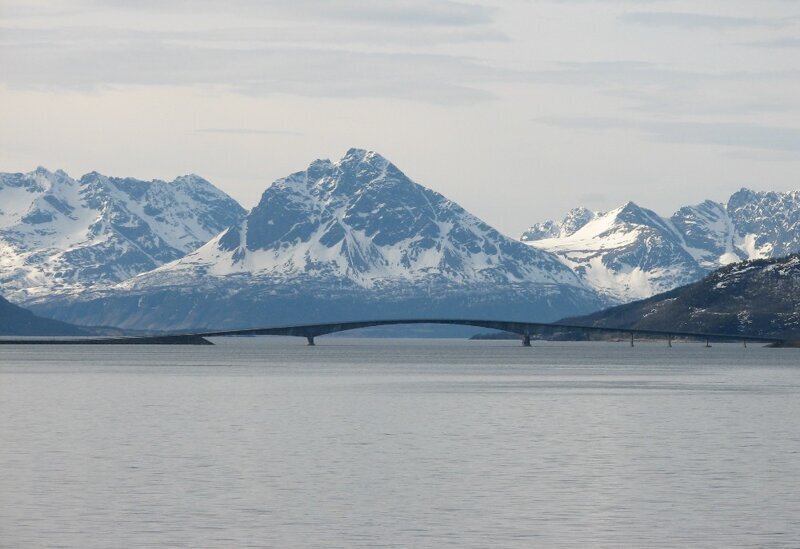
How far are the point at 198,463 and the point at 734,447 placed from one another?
108 feet

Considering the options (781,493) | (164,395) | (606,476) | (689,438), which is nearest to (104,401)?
(164,395)

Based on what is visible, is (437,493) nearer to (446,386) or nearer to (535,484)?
(535,484)

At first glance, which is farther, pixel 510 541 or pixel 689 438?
pixel 689 438

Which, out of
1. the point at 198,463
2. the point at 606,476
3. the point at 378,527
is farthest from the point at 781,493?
the point at 198,463

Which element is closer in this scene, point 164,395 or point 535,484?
point 535,484

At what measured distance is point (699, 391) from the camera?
580ft

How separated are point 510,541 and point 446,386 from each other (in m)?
134

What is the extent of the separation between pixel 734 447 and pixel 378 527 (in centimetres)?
4007

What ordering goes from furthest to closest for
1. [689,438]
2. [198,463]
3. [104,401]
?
[104,401] < [689,438] < [198,463]

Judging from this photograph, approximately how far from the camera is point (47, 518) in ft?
211

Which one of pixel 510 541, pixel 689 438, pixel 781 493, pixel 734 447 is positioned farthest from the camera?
pixel 689 438

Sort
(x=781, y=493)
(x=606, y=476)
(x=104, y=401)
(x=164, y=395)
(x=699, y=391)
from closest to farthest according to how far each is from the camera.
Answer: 1. (x=781, y=493)
2. (x=606, y=476)
3. (x=104, y=401)
4. (x=164, y=395)
5. (x=699, y=391)

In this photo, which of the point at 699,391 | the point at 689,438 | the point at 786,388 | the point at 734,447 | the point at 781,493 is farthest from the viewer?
the point at 786,388

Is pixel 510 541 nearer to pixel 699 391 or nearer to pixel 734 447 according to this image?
pixel 734 447
